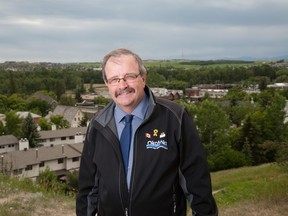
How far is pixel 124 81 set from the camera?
2.58 m

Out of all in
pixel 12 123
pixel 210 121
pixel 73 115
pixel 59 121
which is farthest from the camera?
pixel 73 115

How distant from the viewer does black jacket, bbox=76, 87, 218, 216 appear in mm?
2510

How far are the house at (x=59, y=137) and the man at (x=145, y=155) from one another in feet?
105

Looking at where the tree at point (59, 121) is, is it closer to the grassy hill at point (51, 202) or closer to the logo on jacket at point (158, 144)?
the grassy hill at point (51, 202)

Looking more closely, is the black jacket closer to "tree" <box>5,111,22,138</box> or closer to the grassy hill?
the grassy hill

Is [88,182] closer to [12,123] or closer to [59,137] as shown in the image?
[59,137]

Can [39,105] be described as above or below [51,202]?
below

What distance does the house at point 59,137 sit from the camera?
35.2 metres

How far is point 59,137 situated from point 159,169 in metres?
35.0

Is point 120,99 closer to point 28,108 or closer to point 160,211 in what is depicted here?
point 160,211

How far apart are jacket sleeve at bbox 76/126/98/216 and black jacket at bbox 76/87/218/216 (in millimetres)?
159

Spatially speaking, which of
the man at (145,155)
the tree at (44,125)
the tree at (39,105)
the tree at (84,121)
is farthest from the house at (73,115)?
the man at (145,155)

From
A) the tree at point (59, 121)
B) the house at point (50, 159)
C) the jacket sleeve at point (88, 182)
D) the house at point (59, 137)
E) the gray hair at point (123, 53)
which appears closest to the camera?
the gray hair at point (123, 53)

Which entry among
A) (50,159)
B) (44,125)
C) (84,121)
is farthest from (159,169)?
(84,121)
